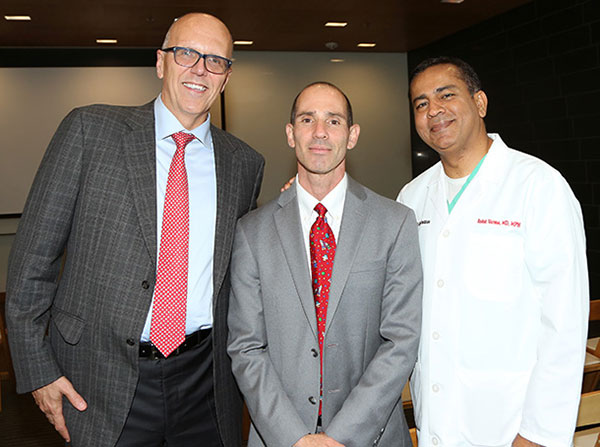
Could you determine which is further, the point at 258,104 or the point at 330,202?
the point at 258,104

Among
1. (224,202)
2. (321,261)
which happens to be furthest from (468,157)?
(224,202)

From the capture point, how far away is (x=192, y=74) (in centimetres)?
207

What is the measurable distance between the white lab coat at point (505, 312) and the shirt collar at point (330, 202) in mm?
387

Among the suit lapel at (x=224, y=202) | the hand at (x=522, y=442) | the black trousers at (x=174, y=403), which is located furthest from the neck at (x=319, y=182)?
the hand at (x=522, y=442)

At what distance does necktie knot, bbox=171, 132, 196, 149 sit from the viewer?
2092 millimetres

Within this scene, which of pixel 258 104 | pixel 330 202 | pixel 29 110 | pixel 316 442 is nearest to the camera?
pixel 316 442

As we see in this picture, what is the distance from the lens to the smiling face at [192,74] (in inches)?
81.4

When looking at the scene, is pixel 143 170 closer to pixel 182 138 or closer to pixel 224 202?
pixel 182 138

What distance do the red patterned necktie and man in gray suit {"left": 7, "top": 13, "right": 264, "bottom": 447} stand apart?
0.03 ft

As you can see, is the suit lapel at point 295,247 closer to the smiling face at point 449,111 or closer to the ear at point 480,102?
the smiling face at point 449,111

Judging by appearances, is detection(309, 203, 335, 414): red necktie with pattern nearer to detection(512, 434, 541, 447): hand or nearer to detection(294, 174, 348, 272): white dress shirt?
detection(294, 174, 348, 272): white dress shirt

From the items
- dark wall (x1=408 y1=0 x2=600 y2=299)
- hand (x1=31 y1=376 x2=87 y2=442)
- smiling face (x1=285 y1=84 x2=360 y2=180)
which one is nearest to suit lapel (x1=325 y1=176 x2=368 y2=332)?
smiling face (x1=285 y1=84 x2=360 y2=180)

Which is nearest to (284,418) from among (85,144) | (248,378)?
(248,378)

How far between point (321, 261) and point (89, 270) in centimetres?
83
